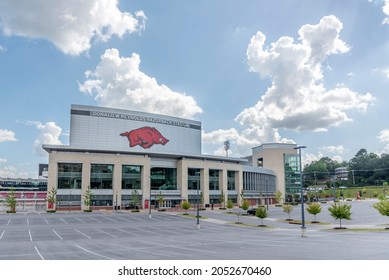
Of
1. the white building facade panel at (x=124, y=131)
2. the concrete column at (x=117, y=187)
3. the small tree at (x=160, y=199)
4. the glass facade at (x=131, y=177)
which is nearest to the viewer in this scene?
the concrete column at (x=117, y=187)

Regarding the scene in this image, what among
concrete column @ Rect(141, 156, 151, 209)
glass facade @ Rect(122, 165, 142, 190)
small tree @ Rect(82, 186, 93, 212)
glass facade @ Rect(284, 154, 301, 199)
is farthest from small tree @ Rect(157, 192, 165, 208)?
glass facade @ Rect(284, 154, 301, 199)

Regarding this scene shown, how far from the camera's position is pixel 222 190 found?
110 metres

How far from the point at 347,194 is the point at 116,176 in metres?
119

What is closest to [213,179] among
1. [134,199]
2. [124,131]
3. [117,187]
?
[134,199]

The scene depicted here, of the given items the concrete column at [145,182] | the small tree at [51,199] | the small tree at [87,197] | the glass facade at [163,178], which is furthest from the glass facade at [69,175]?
the glass facade at [163,178]

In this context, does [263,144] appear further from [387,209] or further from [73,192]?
[387,209]

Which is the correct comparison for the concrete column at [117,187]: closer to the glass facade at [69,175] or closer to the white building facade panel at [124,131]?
the white building facade panel at [124,131]

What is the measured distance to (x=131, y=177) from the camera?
97312mm

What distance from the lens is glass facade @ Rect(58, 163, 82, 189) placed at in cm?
8875

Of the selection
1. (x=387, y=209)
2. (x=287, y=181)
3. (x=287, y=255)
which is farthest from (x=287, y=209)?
(x=287, y=181)

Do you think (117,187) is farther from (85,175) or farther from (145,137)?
(145,137)

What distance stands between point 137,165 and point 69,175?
61.1 feet

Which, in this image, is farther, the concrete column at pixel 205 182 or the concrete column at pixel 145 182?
the concrete column at pixel 205 182

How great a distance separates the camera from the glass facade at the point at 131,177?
96.1 metres
